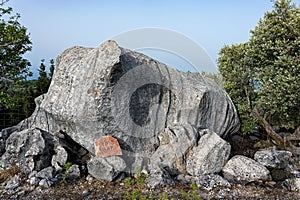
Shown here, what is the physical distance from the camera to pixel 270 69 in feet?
31.8

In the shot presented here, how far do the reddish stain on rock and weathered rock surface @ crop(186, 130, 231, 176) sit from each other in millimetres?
1498

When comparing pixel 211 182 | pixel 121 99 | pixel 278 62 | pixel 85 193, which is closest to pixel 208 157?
pixel 211 182

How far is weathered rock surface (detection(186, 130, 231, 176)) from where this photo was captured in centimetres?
605

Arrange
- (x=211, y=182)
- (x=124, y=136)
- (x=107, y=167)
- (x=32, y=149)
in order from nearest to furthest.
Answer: (x=211, y=182)
(x=107, y=167)
(x=32, y=149)
(x=124, y=136)

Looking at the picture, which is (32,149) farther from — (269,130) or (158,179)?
(269,130)

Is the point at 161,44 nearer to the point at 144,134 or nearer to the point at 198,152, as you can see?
the point at 144,134

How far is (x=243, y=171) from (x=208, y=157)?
738 mm

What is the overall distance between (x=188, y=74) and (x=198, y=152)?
88.9 inches

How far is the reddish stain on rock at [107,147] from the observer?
19.6 feet

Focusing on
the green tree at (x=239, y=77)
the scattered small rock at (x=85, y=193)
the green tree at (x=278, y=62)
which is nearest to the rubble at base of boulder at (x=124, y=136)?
the scattered small rock at (x=85, y=193)

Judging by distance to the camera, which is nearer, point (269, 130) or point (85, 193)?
point (85, 193)

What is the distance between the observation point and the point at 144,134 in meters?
6.61

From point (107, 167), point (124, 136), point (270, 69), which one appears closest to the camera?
point (107, 167)

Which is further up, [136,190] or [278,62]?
[278,62]
